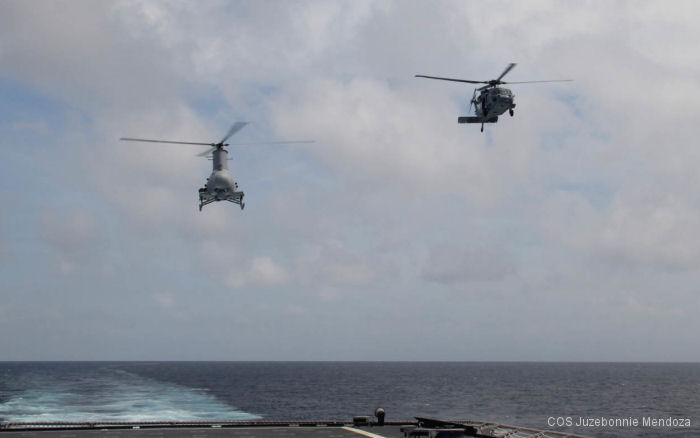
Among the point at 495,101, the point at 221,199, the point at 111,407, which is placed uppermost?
the point at 495,101

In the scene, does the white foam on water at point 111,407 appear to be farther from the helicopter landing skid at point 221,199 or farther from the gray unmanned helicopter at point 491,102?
the gray unmanned helicopter at point 491,102

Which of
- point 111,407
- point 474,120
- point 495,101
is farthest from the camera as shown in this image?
point 111,407

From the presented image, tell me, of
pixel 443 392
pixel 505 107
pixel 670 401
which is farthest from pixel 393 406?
pixel 505 107

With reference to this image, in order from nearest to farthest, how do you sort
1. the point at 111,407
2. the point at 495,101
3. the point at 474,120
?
the point at 495,101, the point at 474,120, the point at 111,407

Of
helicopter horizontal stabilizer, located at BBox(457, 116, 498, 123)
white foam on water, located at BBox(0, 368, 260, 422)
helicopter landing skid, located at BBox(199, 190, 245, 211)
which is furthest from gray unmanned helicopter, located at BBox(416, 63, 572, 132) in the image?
white foam on water, located at BBox(0, 368, 260, 422)

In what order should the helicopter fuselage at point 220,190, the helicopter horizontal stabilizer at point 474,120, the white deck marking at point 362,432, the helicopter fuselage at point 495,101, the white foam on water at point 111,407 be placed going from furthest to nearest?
the white foam on water at point 111,407
the helicopter fuselage at point 220,190
the helicopter horizontal stabilizer at point 474,120
the helicopter fuselage at point 495,101
the white deck marking at point 362,432

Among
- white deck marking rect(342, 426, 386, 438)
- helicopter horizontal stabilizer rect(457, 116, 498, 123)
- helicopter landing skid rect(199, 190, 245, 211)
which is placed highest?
helicopter horizontal stabilizer rect(457, 116, 498, 123)

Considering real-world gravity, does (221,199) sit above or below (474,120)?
below

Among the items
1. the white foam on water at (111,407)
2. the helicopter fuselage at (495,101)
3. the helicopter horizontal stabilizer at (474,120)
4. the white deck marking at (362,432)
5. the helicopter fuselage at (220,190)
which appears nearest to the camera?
the white deck marking at (362,432)

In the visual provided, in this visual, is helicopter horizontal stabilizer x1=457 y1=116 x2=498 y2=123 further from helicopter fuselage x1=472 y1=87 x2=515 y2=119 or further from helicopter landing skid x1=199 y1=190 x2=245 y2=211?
helicopter landing skid x1=199 y1=190 x2=245 y2=211

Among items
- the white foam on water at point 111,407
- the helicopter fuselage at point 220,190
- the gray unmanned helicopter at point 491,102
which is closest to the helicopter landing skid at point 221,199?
the helicopter fuselage at point 220,190

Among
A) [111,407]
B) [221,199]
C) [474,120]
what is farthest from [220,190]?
[111,407]

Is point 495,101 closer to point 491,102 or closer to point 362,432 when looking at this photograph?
point 491,102

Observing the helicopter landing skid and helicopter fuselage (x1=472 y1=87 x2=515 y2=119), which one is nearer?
helicopter fuselage (x1=472 y1=87 x2=515 y2=119)
